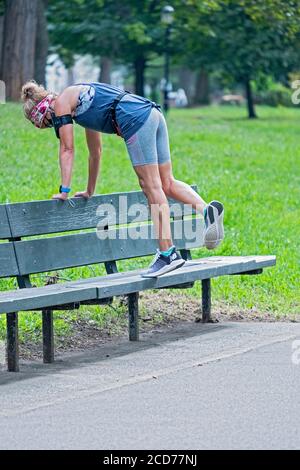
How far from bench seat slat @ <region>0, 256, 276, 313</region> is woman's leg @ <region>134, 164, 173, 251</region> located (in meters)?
0.25

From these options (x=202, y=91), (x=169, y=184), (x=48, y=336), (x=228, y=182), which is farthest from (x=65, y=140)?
(x=202, y=91)

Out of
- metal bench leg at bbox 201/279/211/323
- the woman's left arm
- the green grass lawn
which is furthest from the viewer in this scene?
the green grass lawn

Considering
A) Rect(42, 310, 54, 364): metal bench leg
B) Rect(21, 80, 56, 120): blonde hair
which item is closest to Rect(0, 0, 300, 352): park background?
Rect(42, 310, 54, 364): metal bench leg

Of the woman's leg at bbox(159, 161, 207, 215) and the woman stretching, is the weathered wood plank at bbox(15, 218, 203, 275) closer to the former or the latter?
the woman stretching

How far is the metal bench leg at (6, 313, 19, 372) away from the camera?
302 inches

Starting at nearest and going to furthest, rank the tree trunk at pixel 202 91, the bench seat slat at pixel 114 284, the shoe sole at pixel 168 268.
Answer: the bench seat slat at pixel 114 284, the shoe sole at pixel 168 268, the tree trunk at pixel 202 91

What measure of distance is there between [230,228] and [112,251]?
16.8 ft

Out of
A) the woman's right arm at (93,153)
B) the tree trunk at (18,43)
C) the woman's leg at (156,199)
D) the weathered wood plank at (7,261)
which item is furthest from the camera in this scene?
the tree trunk at (18,43)

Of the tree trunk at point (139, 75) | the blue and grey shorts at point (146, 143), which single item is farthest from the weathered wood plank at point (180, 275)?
the tree trunk at point (139, 75)

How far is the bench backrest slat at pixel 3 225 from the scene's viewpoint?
8.00m

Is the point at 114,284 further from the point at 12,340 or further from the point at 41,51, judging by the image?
the point at 41,51

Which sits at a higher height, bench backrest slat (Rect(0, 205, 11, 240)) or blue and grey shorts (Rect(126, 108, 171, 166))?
blue and grey shorts (Rect(126, 108, 171, 166))

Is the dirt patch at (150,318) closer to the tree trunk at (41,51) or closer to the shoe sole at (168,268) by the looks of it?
the shoe sole at (168,268)

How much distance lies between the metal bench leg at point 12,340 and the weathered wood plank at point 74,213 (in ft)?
2.14
